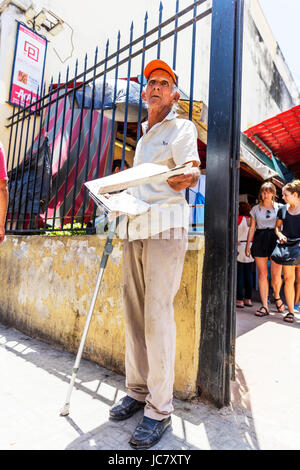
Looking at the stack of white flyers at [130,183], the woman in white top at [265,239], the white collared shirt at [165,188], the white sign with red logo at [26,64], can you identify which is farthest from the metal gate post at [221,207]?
the white sign with red logo at [26,64]

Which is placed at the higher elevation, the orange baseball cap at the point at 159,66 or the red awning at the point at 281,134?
the red awning at the point at 281,134

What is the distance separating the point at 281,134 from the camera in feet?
23.1

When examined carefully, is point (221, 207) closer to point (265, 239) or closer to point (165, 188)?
point (165, 188)

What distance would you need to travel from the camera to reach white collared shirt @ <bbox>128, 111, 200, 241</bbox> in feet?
5.90

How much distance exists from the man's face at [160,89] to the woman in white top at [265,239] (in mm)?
3238

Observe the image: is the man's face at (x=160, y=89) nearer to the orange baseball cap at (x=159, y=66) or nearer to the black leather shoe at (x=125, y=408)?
the orange baseball cap at (x=159, y=66)

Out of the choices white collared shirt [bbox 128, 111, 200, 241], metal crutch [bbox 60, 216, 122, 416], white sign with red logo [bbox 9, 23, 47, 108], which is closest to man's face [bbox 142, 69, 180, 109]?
white collared shirt [bbox 128, 111, 200, 241]

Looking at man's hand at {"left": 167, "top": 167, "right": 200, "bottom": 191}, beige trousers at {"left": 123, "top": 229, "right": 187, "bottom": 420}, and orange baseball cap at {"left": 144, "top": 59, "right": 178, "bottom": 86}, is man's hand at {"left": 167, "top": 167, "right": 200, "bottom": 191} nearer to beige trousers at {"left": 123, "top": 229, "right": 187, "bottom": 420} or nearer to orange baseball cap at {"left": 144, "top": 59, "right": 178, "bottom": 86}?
beige trousers at {"left": 123, "top": 229, "right": 187, "bottom": 420}

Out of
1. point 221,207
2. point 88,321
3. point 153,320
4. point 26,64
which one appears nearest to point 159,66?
point 221,207

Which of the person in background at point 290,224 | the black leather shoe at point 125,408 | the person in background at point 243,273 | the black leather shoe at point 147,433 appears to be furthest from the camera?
the person in background at point 243,273

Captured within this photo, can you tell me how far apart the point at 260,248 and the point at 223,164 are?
2.95m

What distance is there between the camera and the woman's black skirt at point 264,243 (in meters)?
Result: 4.66
